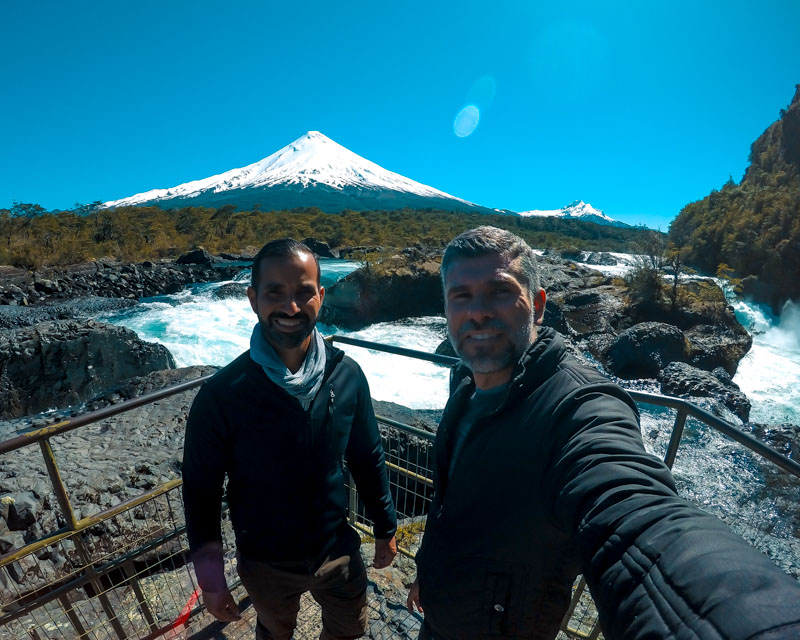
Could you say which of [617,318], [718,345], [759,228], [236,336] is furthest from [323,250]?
[759,228]

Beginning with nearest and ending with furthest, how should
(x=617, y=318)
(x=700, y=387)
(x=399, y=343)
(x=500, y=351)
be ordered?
(x=500, y=351), (x=700, y=387), (x=399, y=343), (x=617, y=318)

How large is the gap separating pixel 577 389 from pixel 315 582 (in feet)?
3.87

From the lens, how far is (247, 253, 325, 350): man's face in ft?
4.45

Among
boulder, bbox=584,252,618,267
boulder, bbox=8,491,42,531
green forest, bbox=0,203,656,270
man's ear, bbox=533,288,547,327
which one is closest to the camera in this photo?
man's ear, bbox=533,288,547,327

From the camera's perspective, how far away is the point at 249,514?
1.34m

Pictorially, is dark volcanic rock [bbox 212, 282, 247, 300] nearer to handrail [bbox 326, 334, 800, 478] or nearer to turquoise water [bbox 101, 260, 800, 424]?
turquoise water [bbox 101, 260, 800, 424]

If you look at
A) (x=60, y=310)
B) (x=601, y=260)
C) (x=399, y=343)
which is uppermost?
(x=601, y=260)

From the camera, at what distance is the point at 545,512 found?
2.80 ft

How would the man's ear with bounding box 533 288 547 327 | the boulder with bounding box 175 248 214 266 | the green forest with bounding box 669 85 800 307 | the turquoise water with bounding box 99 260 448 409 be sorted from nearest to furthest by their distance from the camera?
the man's ear with bounding box 533 288 547 327 < the turquoise water with bounding box 99 260 448 409 < the green forest with bounding box 669 85 800 307 < the boulder with bounding box 175 248 214 266

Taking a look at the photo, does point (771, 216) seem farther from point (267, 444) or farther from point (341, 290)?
point (267, 444)

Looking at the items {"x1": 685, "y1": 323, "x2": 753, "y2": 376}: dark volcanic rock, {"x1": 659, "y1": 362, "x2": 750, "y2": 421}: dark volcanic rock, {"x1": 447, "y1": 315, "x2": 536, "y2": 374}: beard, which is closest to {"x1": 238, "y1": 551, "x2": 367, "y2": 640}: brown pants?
{"x1": 447, "y1": 315, "x2": 536, "y2": 374}: beard

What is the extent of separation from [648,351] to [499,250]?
482 inches

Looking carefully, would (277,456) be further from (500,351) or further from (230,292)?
(230,292)

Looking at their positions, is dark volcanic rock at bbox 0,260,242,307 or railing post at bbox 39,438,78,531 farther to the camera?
dark volcanic rock at bbox 0,260,242,307
